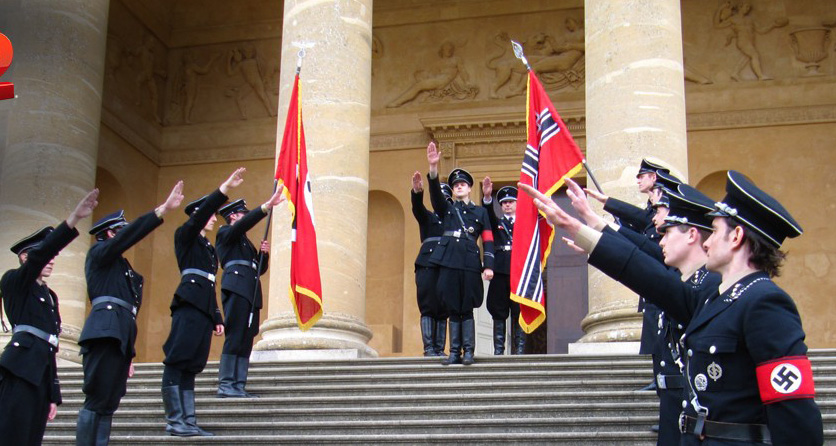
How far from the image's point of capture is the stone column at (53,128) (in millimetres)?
13242

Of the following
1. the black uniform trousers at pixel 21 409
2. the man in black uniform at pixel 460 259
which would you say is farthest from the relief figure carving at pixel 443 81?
the black uniform trousers at pixel 21 409

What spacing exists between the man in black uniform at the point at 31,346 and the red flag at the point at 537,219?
12.1ft

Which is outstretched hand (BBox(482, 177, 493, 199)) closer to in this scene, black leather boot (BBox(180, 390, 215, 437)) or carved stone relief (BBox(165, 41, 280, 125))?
A: black leather boot (BBox(180, 390, 215, 437))

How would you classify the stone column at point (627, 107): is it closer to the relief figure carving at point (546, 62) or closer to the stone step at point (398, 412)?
the stone step at point (398, 412)

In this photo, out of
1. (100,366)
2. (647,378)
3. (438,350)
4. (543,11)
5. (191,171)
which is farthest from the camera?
(191,171)

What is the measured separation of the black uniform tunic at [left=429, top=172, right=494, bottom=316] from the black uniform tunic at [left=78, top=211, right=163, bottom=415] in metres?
3.07

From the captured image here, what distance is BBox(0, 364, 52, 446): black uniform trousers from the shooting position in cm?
639

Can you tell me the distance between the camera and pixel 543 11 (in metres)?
18.3

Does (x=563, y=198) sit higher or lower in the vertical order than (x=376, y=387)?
higher

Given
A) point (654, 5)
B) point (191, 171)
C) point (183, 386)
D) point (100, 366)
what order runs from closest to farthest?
point (100, 366), point (183, 386), point (654, 5), point (191, 171)

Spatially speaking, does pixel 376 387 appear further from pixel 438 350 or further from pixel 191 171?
pixel 191 171

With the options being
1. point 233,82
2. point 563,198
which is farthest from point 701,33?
point 233,82

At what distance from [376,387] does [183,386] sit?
5.48 feet

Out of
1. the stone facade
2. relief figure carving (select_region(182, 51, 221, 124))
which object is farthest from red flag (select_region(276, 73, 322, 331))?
relief figure carving (select_region(182, 51, 221, 124))
